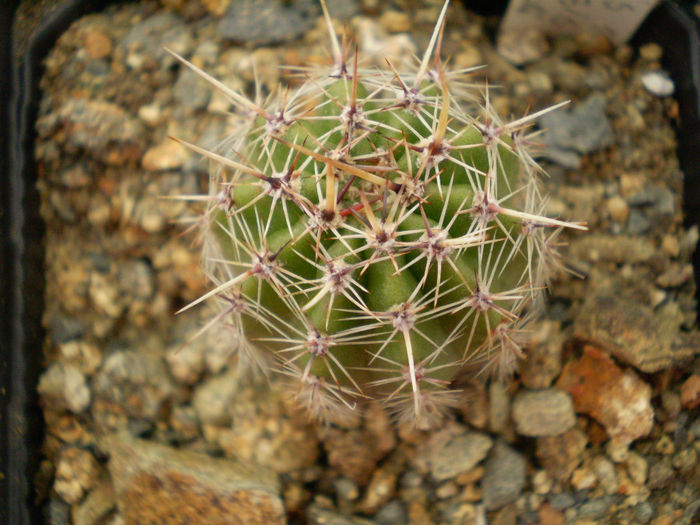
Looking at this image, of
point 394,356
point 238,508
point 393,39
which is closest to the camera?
point 394,356

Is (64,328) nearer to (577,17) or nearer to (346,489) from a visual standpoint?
(346,489)

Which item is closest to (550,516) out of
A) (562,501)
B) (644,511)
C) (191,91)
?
(562,501)

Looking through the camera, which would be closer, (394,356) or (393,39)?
(394,356)

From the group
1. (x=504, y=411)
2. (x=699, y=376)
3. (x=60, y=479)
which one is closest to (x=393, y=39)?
(x=504, y=411)

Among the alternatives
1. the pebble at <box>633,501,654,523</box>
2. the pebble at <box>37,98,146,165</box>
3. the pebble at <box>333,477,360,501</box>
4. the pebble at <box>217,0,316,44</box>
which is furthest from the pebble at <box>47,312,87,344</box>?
the pebble at <box>633,501,654,523</box>

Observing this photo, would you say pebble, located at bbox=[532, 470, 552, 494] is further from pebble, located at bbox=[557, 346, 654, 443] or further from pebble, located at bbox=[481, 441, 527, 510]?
pebble, located at bbox=[557, 346, 654, 443]

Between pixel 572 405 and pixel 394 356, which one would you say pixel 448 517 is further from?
pixel 394 356

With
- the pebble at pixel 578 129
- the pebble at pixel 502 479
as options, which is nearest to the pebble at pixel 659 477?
the pebble at pixel 502 479
